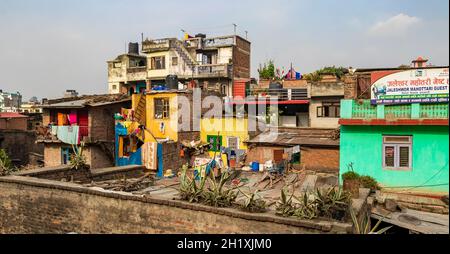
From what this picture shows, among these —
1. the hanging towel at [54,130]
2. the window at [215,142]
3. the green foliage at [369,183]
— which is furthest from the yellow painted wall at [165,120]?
the green foliage at [369,183]

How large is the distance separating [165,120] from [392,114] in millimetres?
16103

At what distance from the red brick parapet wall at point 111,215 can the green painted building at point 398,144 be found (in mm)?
5124

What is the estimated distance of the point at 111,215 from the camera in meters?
9.29

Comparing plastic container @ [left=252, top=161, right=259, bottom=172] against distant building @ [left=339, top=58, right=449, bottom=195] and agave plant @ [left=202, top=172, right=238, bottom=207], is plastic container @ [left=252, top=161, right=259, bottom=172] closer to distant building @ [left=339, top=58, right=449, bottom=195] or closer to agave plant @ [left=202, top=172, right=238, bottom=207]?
distant building @ [left=339, top=58, right=449, bottom=195]

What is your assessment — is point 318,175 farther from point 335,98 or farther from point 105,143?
point 105,143

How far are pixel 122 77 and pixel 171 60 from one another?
7.98 m

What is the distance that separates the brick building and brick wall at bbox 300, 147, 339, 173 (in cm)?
1527

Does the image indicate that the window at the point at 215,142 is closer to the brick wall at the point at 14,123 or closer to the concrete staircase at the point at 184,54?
the concrete staircase at the point at 184,54

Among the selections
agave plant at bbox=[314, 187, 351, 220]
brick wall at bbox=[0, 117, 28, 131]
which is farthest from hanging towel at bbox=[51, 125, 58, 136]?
agave plant at bbox=[314, 187, 351, 220]

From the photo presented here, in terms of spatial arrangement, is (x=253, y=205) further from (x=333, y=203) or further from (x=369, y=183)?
(x=369, y=183)

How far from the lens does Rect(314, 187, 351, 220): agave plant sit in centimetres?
776

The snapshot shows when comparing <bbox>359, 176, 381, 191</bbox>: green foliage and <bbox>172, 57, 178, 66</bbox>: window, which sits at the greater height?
<bbox>172, 57, 178, 66</bbox>: window

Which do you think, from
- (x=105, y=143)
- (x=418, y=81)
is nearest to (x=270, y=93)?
(x=105, y=143)

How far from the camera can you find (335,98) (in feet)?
80.1
